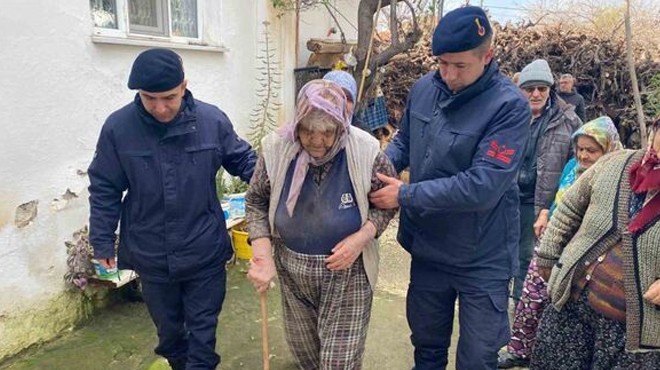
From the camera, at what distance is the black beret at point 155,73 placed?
7.06 feet

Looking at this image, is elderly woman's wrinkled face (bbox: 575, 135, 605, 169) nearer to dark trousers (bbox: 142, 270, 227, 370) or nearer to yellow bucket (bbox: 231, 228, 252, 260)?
dark trousers (bbox: 142, 270, 227, 370)

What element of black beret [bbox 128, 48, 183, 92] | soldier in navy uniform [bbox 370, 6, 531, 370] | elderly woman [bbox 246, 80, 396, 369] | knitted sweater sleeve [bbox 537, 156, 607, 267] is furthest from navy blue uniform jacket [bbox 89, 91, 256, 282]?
knitted sweater sleeve [bbox 537, 156, 607, 267]

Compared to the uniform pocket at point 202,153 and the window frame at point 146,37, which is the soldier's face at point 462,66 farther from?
the window frame at point 146,37

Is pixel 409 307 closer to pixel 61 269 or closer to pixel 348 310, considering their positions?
pixel 348 310

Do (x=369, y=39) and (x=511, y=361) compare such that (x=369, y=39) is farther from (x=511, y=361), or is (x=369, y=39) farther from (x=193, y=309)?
(x=193, y=309)

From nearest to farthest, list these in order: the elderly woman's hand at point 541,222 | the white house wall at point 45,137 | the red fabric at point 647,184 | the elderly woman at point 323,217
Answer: the red fabric at point 647,184 < the elderly woman at point 323,217 < the white house wall at point 45,137 < the elderly woman's hand at point 541,222

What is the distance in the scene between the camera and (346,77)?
3277 millimetres

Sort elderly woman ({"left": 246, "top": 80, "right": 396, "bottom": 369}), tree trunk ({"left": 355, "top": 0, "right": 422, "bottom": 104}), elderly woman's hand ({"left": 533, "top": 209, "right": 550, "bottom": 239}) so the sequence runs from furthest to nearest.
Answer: tree trunk ({"left": 355, "top": 0, "right": 422, "bottom": 104})
elderly woman's hand ({"left": 533, "top": 209, "right": 550, "bottom": 239})
elderly woman ({"left": 246, "top": 80, "right": 396, "bottom": 369})

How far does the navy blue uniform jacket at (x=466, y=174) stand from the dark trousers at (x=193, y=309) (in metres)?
1.02

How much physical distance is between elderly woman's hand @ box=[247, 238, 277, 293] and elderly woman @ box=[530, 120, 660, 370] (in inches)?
48.0

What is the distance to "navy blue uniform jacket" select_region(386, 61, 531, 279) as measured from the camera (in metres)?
1.98

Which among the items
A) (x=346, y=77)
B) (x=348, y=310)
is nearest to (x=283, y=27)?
(x=346, y=77)

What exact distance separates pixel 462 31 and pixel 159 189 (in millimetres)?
1496

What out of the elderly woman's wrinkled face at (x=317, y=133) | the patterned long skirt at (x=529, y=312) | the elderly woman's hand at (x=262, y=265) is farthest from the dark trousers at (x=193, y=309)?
the patterned long skirt at (x=529, y=312)
